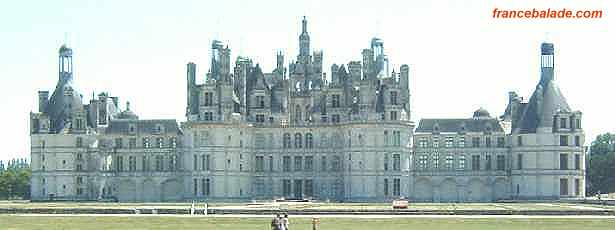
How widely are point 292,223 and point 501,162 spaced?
5598cm

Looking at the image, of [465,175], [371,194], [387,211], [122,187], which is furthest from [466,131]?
[387,211]

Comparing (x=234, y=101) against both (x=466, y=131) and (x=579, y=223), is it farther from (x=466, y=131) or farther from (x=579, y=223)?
(x=579, y=223)

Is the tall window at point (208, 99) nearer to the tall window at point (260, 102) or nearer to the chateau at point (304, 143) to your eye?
the chateau at point (304, 143)

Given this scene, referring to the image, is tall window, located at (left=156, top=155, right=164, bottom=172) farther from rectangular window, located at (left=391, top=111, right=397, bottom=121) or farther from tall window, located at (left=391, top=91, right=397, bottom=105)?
tall window, located at (left=391, top=91, right=397, bottom=105)

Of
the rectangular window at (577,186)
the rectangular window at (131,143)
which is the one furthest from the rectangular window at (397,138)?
the rectangular window at (131,143)

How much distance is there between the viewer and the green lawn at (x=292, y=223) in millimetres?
63812

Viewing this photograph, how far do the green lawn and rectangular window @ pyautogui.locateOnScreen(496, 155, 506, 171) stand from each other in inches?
1919

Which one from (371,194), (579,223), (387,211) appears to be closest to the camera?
(579,223)

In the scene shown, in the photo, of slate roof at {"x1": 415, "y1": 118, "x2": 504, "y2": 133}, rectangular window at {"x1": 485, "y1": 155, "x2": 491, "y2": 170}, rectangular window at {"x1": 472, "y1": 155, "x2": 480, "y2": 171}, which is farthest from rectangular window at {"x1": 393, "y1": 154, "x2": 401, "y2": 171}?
rectangular window at {"x1": 485, "y1": 155, "x2": 491, "y2": 170}

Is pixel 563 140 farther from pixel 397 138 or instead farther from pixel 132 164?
pixel 132 164

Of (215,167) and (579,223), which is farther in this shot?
(215,167)

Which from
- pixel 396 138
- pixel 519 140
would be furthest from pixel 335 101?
pixel 519 140

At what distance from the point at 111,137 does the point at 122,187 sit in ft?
14.9

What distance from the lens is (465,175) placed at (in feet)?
393
